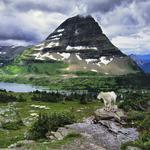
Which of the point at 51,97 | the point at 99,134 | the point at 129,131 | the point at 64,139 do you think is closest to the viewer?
the point at 64,139

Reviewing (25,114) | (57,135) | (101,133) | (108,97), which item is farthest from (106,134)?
(25,114)

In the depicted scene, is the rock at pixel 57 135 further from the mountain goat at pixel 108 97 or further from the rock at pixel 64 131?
the mountain goat at pixel 108 97

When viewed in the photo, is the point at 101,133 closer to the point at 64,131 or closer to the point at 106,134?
the point at 106,134

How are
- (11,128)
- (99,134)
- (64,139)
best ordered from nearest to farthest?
(64,139)
(99,134)
(11,128)

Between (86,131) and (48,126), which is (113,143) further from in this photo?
(48,126)

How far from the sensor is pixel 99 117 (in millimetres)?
49062

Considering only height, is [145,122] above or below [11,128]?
above

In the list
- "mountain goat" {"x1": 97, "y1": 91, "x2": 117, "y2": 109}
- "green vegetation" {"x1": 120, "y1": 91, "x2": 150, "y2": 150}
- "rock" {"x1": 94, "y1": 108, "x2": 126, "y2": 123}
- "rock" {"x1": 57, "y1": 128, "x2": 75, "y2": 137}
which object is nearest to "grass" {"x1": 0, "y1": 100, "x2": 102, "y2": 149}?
"rock" {"x1": 57, "y1": 128, "x2": 75, "y2": 137}

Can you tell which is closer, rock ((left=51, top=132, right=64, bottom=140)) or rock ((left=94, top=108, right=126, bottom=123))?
rock ((left=51, top=132, right=64, bottom=140))

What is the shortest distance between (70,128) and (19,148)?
26.4 feet

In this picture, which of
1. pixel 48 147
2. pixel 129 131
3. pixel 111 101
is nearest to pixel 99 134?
pixel 129 131

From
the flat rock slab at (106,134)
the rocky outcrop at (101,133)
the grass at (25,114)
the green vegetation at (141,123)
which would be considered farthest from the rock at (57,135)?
the green vegetation at (141,123)

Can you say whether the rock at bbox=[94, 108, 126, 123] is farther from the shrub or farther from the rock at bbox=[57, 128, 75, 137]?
the rock at bbox=[57, 128, 75, 137]

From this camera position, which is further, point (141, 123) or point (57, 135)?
point (141, 123)
